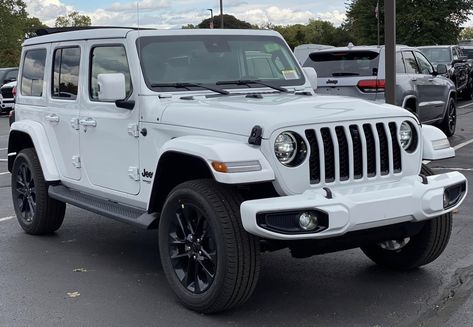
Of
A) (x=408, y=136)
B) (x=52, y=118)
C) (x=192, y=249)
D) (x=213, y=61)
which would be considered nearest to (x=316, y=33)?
(x=52, y=118)

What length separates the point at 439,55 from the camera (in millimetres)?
21953

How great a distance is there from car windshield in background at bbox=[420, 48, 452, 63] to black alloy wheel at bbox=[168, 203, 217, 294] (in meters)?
18.2

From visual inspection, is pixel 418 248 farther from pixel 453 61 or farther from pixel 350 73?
pixel 453 61

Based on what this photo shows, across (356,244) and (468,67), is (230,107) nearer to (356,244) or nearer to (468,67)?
(356,244)

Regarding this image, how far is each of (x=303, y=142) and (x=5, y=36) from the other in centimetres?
5750

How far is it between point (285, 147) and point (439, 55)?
19.0m

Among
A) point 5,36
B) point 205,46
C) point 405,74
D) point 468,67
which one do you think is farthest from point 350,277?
point 5,36

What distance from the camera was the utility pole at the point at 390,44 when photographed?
9.05m

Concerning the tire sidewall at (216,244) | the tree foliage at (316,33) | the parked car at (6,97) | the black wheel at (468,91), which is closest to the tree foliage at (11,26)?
the tree foliage at (316,33)

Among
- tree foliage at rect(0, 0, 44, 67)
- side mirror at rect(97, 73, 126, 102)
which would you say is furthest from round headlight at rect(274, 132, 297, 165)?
tree foliage at rect(0, 0, 44, 67)

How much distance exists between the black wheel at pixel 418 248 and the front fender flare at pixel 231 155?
4.95ft

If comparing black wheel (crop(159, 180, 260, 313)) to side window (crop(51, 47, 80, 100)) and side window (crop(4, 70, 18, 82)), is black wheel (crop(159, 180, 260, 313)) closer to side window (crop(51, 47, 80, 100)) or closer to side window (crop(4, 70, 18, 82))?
side window (crop(51, 47, 80, 100))

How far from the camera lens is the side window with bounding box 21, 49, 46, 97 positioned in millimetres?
6906

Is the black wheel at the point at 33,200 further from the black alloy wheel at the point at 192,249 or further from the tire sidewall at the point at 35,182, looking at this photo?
the black alloy wheel at the point at 192,249
